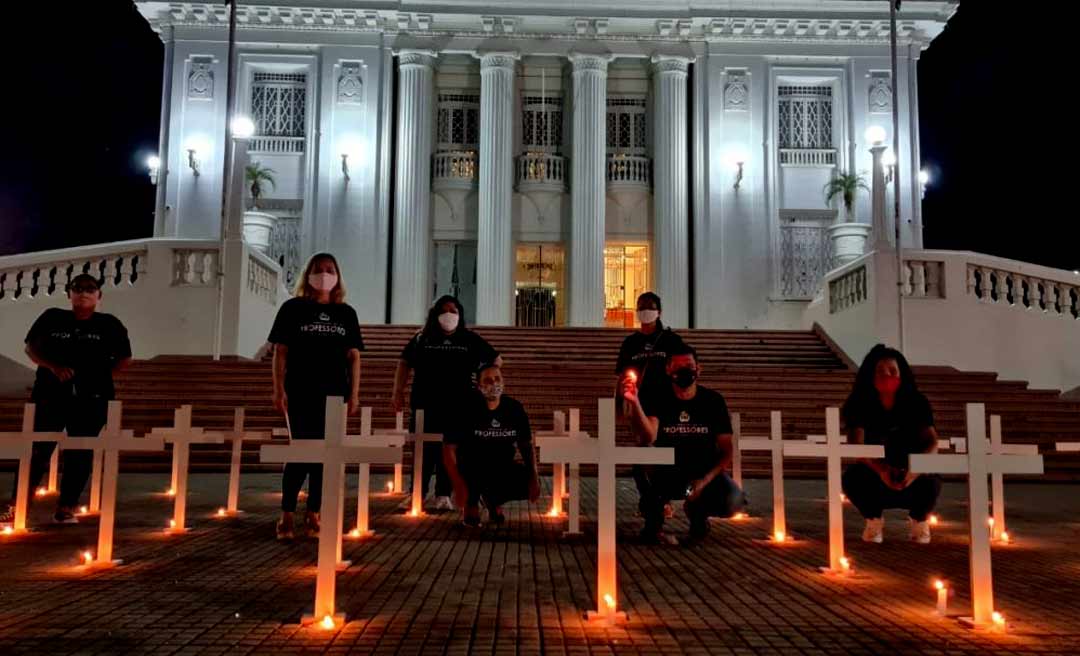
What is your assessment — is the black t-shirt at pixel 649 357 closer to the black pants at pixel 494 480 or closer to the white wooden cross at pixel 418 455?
the black pants at pixel 494 480

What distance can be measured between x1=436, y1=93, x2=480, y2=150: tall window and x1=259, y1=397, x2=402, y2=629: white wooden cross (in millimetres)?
24476

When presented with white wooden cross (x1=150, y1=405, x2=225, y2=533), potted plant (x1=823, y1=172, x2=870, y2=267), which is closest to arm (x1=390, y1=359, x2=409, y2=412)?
white wooden cross (x1=150, y1=405, x2=225, y2=533)

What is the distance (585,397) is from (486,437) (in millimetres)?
7587

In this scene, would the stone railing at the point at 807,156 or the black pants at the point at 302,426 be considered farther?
the stone railing at the point at 807,156

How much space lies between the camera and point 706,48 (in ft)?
90.6

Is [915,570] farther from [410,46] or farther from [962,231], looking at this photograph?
[962,231]

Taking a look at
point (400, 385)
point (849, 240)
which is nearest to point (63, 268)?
point (400, 385)

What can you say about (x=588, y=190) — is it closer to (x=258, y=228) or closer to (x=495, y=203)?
(x=495, y=203)

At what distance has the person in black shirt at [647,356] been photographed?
21.5ft

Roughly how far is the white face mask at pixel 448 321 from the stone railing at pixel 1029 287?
13.0 metres

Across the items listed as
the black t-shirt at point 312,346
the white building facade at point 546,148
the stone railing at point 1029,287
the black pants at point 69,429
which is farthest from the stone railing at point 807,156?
the black pants at point 69,429

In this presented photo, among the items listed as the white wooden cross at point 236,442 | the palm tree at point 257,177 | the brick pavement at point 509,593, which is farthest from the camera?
the palm tree at point 257,177

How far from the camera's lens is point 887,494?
6492mm

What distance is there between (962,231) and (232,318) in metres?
25.6
